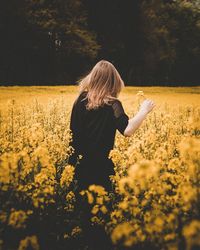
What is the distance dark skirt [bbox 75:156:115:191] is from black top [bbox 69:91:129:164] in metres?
0.07

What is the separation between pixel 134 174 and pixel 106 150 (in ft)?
5.68

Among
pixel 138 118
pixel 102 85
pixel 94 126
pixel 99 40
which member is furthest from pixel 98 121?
pixel 99 40

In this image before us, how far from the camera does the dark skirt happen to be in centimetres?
421

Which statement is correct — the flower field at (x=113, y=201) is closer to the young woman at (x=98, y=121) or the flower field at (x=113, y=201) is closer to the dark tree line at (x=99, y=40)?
the young woman at (x=98, y=121)

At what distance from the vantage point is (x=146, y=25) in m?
44.7

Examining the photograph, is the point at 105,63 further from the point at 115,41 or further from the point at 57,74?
the point at 115,41

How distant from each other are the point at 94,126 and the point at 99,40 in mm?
41336

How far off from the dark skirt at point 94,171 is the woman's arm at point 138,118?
1.91 feet

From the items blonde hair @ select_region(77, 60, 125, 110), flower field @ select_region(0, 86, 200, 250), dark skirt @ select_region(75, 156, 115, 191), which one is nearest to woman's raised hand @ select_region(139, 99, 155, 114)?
blonde hair @ select_region(77, 60, 125, 110)

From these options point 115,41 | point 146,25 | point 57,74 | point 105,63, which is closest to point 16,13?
point 57,74

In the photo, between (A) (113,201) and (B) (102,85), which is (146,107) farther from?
(A) (113,201)

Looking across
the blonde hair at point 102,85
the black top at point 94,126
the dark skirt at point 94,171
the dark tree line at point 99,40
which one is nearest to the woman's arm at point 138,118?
the black top at point 94,126

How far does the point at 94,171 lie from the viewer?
4230mm

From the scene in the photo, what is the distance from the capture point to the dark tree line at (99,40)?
35.4m
